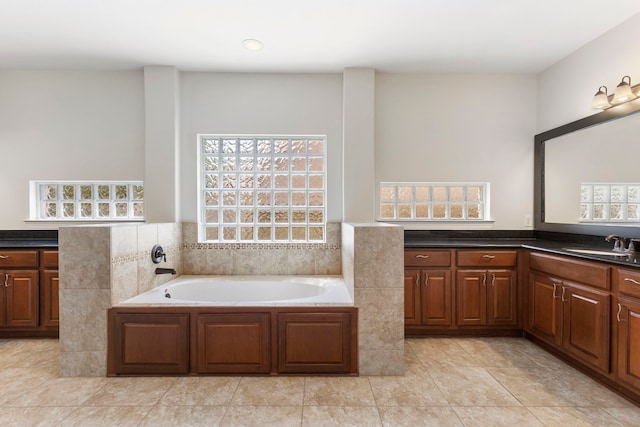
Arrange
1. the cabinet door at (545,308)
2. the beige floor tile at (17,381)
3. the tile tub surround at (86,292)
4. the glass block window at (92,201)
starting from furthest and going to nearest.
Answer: the glass block window at (92,201) < the cabinet door at (545,308) < the tile tub surround at (86,292) < the beige floor tile at (17,381)

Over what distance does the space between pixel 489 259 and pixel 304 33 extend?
2.57 m

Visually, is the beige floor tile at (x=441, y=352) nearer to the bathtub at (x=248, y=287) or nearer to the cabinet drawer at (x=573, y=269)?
the bathtub at (x=248, y=287)

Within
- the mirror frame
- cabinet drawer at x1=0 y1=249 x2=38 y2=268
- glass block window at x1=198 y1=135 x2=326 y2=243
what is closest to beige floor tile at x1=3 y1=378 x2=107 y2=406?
cabinet drawer at x1=0 y1=249 x2=38 y2=268

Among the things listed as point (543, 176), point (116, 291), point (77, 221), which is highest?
point (543, 176)

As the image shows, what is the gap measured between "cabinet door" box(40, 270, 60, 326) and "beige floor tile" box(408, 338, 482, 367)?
323cm

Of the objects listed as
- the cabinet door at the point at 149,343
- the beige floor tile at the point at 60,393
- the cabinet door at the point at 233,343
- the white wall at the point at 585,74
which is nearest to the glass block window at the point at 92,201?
the cabinet door at the point at 149,343

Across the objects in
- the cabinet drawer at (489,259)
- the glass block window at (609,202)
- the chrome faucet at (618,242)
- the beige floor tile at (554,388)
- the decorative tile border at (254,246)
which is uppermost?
the glass block window at (609,202)

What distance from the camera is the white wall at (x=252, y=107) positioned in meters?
3.28

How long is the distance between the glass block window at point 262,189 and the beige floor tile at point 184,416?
1745 mm

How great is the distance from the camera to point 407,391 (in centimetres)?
205

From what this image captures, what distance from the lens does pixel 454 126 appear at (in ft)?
11.0

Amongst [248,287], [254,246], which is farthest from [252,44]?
[248,287]

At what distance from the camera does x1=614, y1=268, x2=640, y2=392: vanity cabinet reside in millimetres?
1858

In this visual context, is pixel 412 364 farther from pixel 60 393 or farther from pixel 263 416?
pixel 60 393
